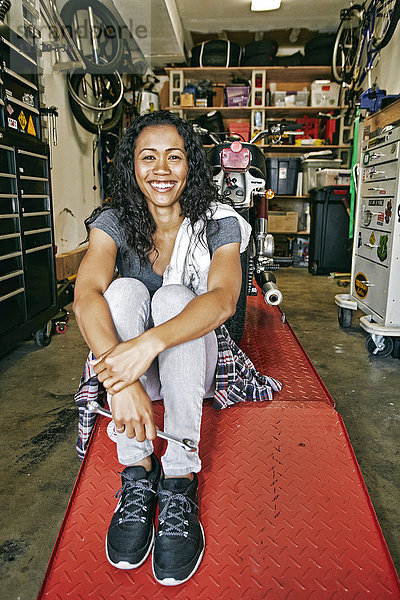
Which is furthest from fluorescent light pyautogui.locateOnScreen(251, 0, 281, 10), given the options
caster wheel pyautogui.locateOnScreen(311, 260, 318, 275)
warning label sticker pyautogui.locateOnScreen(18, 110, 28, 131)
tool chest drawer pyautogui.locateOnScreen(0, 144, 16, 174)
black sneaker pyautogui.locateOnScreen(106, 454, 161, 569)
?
black sneaker pyautogui.locateOnScreen(106, 454, 161, 569)

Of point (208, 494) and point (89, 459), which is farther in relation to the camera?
point (89, 459)

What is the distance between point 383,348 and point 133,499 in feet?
5.81

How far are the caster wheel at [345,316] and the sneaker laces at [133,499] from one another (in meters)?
2.13

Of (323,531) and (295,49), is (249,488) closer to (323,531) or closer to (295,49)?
(323,531)

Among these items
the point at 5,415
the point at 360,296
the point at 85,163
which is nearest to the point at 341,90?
the point at 85,163

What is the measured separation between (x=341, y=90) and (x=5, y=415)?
17.7 ft

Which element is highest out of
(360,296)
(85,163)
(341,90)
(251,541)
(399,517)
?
(341,90)

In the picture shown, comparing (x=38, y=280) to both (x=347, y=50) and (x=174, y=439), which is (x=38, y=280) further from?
(x=347, y=50)

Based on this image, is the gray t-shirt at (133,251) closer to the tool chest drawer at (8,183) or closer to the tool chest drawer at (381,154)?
the tool chest drawer at (8,183)

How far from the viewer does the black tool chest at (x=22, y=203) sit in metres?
1.97

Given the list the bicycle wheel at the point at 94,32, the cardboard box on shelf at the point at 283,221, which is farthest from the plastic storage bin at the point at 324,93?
the bicycle wheel at the point at 94,32

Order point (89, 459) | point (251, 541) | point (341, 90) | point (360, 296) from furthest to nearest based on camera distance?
point (341, 90)
point (360, 296)
point (89, 459)
point (251, 541)

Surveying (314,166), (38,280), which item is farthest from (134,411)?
(314,166)

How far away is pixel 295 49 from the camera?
6.07 meters
